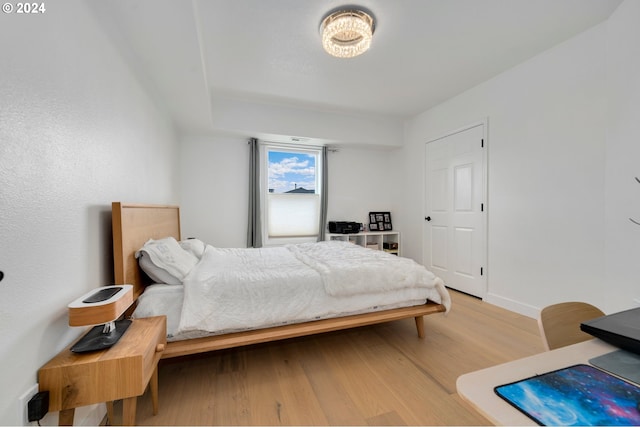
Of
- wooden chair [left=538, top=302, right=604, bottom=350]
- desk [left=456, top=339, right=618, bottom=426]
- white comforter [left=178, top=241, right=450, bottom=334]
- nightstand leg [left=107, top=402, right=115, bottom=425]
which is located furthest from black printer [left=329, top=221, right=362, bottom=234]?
desk [left=456, top=339, right=618, bottom=426]

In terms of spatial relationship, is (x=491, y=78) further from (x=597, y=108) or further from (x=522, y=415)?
(x=522, y=415)

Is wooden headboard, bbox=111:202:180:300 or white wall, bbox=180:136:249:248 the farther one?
white wall, bbox=180:136:249:248

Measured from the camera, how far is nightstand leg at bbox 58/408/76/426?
936mm

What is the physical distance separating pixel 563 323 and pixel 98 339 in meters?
1.95

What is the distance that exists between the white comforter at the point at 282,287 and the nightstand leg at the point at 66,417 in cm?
57

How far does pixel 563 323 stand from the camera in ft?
3.26

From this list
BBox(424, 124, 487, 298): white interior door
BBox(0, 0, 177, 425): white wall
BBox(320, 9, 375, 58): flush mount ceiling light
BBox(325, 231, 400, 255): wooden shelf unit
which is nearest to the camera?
BBox(0, 0, 177, 425): white wall

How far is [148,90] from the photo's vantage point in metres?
2.28

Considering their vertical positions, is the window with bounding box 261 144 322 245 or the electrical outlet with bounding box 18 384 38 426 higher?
the window with bounding box 261 144 322 245

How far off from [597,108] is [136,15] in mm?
3554

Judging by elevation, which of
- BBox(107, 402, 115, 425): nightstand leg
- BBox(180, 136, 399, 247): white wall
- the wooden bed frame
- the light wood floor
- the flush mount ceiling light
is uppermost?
the flush mount ceiling light

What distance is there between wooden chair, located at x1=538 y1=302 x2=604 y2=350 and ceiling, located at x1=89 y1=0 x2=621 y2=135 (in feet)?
6.92

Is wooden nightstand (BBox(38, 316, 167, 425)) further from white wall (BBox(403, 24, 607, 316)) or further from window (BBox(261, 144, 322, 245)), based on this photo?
white wall (BBox(403, 24, 607, 316))

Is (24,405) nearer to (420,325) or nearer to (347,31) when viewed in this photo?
(420,325)
